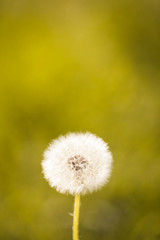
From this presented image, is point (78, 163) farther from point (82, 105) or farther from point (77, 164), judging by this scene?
point (82, 105)

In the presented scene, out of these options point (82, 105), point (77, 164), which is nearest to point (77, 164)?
point (77, 164)

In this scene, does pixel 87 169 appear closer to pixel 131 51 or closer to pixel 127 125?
pixel 127 125

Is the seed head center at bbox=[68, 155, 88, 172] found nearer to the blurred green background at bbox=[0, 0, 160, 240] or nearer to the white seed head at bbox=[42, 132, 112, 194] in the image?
the white seed head at bbox=[42, 132, 112, 194]

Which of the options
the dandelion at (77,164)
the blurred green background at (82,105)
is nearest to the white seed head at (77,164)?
the dandelion at (77,164)

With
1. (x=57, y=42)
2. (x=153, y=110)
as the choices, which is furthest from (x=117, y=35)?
(x=153, y=110)

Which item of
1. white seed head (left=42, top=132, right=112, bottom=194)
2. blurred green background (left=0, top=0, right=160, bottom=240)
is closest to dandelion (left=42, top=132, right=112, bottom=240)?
white seed head (left=42, top=132, right=112, bottom=194)

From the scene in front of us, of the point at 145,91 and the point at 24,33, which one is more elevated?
the point at 24,33

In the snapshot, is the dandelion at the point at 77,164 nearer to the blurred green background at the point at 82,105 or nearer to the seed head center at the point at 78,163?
the seed head center at the point at 78,163
